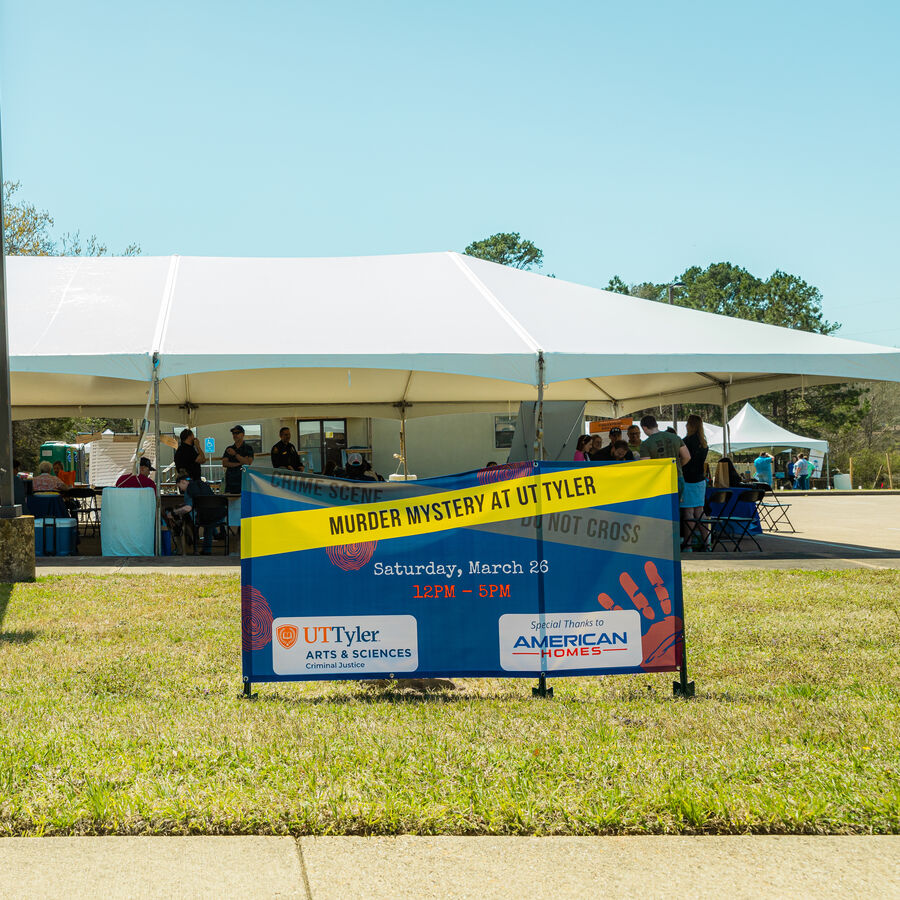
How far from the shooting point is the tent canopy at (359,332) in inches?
507

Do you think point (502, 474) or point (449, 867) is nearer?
point (449, 867)

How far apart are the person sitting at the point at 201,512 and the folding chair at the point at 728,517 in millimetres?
6685

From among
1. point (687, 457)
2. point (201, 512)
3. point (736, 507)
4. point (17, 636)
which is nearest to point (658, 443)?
point (687, 457)

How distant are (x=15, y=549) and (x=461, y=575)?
20.5 ft

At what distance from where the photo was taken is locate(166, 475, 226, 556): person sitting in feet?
44.5

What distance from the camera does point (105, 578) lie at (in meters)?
10.2

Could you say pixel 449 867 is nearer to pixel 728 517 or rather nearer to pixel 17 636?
pixel 17 636

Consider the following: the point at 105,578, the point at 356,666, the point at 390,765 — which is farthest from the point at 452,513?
the point at 105,578

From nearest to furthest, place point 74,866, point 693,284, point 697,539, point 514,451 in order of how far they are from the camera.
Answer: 1. point 74,866
2. point 697,539
3. point 514,451
4. point 693,284

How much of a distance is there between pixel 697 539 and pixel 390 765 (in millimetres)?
10426

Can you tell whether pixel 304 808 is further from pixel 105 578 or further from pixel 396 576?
pixel 105 578

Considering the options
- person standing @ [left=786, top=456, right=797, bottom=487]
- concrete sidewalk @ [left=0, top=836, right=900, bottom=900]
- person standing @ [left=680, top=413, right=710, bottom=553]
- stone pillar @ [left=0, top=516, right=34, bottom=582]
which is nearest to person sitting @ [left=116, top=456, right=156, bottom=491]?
stone pillar @ [left=0, top=516, right=34, bottom=582]

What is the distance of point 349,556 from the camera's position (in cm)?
521

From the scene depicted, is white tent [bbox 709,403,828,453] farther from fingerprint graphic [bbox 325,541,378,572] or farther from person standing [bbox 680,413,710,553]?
fingerprint graphic [bbox 325,541,378,572]
